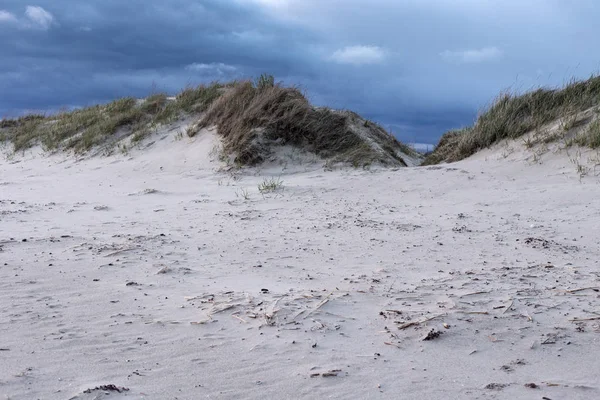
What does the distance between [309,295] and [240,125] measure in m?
7.55

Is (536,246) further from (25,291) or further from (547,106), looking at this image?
(547,106)

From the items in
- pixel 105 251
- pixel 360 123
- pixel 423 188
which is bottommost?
pixel 105 251

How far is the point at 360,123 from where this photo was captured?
12141 millimetres

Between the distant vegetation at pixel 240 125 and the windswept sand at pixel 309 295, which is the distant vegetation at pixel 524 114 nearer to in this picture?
the distant vegetation at pixel 240 125


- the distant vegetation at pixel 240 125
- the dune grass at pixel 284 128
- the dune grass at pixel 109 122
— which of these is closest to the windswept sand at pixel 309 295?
the dune grass at pixel 284 128

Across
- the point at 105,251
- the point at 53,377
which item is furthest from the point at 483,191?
the point at 53,377

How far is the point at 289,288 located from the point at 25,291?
68.6 inches

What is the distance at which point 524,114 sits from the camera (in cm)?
1002

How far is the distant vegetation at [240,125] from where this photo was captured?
10.6 metres

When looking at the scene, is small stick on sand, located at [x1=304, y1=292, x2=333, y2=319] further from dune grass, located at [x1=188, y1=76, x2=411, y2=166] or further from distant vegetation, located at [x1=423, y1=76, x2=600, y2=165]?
distant vegetation, located at [x1=423, y1=76, x2=600, y2=165]

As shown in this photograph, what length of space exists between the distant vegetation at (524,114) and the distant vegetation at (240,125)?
132cm

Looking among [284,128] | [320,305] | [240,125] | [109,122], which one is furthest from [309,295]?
[109,122]

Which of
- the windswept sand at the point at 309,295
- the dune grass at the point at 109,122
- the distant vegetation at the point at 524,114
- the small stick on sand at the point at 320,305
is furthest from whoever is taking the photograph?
the dune grass at the point at 109,122

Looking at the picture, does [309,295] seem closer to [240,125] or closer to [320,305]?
[320,305]
